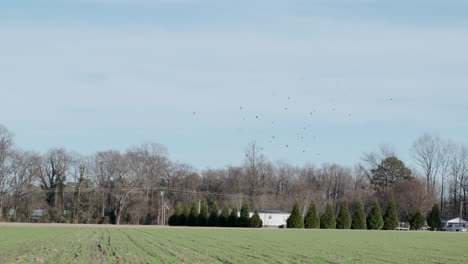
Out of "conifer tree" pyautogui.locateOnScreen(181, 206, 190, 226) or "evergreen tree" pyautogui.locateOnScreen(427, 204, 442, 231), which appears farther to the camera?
"evergreen tree" pyautogui.locateOnScreen(427, 204, 442, 231)

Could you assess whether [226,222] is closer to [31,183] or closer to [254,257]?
[31,183]

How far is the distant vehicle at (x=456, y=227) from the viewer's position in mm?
103775

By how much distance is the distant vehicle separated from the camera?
340ft

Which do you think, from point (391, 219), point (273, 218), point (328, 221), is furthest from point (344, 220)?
point (273, 218)

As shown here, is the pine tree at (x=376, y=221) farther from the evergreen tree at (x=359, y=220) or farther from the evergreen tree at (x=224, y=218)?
the evergreen tree at (x=224, y=218)

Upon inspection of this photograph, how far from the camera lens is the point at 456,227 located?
108250 millimetres

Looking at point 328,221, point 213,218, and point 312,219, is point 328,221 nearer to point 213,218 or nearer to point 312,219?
point 312,219

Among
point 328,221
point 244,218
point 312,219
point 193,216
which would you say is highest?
point 312,219

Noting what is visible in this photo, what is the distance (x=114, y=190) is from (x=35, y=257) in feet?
283

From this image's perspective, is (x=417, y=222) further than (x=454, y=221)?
No

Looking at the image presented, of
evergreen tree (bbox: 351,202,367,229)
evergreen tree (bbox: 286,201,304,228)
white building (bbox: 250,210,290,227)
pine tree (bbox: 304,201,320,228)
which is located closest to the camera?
evergreen tree (bbox: 286,201,304,228)

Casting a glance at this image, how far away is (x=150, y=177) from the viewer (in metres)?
119

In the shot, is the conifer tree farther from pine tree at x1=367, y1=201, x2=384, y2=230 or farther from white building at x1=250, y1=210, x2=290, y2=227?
pine tree at x1=367, y1=201, x2=384, y2=230

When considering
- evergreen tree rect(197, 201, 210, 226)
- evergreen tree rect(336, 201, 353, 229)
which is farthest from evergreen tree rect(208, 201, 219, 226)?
evergreen tree rect(336, 201, 353, 229)
